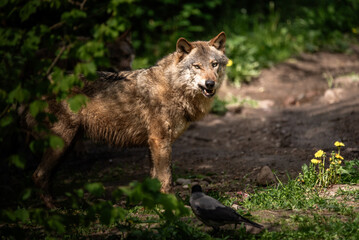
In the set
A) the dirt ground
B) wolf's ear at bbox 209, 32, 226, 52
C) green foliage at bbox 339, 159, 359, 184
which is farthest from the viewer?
the dirt ground

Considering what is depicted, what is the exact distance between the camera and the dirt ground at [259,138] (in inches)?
227

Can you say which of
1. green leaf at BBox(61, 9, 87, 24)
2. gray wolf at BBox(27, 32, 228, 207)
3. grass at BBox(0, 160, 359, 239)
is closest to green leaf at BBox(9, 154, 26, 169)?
grass at BBox(0, 160, 359, 239)

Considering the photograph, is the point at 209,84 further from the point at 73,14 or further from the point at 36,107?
the point at 36,107

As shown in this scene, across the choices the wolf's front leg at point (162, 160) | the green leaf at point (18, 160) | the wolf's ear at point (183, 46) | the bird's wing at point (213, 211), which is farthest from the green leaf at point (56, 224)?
the wolf's ear at point (183, 46)

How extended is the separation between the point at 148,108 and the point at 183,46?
0.97m

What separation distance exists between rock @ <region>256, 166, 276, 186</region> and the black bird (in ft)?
4.99

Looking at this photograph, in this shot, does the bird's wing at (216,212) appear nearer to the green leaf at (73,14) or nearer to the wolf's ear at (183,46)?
the green leaf at (73,14)

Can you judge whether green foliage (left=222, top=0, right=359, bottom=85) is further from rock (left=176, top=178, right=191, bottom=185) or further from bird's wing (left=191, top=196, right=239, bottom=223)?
bird's wing (left=191, top=196, right=239, bottom=223)

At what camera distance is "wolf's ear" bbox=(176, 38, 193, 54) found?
5.01 m

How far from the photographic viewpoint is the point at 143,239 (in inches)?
132

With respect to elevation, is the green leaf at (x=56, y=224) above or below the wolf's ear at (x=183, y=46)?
below

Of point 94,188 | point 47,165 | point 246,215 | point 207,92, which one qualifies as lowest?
point 246,215

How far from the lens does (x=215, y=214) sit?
11.5ft

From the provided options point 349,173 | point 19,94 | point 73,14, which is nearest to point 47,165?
point 19,94
